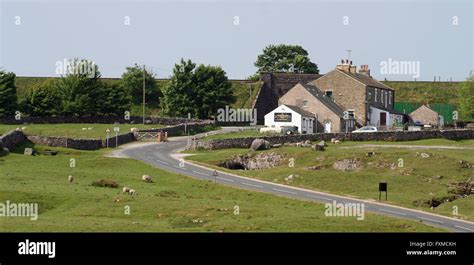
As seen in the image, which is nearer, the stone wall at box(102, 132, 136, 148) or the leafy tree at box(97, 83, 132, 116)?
the stone wall at box(102, 132, 136, 148)

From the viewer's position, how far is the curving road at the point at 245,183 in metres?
56.2

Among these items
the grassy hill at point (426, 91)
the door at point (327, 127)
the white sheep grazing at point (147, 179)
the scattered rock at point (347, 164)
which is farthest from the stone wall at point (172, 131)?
the grassy hill at point (426, 91)

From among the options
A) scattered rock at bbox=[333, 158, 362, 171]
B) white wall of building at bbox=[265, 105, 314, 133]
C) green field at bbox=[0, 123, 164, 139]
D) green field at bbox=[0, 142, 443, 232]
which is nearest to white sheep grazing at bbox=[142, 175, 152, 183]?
green field at bbox=[0, 142, 443, 232]

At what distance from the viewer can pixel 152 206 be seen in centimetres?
5509

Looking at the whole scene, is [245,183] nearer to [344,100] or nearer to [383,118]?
[344,100]

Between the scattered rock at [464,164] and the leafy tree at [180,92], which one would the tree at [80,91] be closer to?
the leafy tree at [180,92]

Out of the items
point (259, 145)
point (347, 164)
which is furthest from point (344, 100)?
point (347, 164)

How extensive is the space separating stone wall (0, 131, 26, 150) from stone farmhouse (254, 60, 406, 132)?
41.7 meters

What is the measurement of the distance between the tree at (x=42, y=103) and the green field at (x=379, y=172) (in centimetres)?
4761

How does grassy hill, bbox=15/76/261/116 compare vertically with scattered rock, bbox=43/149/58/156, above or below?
above

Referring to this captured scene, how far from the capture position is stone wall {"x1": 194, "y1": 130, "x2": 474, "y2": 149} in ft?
308

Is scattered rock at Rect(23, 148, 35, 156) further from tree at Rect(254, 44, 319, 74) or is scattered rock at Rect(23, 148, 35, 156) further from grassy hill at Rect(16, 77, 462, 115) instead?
tree at Rect(254, 44, 319, 74)
